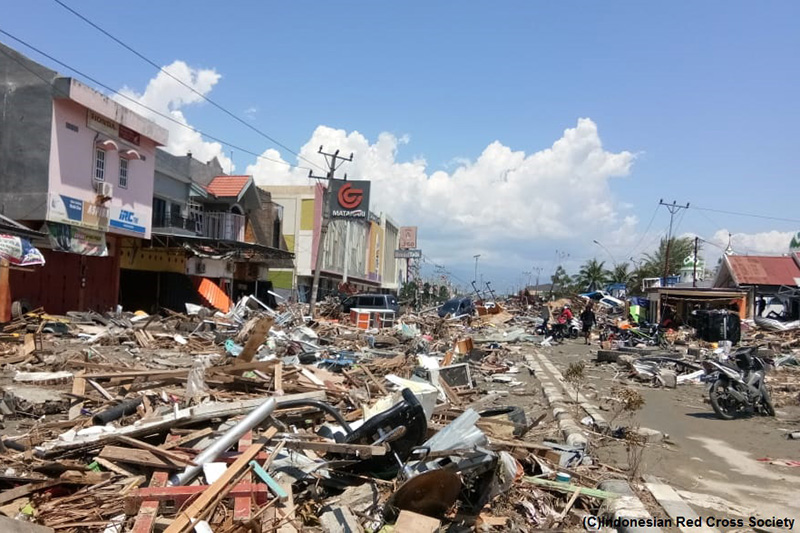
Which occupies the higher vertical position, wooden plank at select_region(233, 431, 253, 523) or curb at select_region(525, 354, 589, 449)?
wooden plank at select_region(233, 431, 253, 523)

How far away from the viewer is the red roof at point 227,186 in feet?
112

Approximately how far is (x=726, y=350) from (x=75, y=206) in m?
22.8

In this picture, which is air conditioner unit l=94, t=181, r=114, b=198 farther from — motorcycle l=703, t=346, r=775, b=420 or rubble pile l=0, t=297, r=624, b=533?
motorcycle l=703, t=346, r=775, b=420

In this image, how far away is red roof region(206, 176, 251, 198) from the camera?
112 feet

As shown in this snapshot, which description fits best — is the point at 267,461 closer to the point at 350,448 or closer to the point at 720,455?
the point at 350,448

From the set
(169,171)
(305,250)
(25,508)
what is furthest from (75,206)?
(305,250)

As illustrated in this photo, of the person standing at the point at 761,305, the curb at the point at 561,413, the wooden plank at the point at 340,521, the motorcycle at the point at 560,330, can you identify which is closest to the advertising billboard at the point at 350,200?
the motorcycle at the point at 560,330

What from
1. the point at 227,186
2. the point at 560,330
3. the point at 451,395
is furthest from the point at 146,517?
the point at 227,186

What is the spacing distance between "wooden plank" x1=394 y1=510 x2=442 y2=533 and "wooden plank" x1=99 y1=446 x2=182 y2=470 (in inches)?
83.5

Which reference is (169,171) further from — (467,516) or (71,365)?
(467,516)

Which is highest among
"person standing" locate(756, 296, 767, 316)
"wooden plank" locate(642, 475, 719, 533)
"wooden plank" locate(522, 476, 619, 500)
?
"person standing" locate(756, 296, 767, 316)

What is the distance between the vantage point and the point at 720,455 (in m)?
7.80

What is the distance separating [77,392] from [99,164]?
604 inches

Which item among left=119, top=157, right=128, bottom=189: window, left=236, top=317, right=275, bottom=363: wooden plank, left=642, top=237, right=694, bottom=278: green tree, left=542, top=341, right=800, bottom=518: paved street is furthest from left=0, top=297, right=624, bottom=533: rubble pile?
left=642, top=237, right=694, bottom=278: green tree
